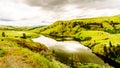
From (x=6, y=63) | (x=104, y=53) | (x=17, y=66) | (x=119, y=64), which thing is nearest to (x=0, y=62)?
(x=6, y=63)

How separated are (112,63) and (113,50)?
24204 mm

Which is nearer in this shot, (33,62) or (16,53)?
(33,62)

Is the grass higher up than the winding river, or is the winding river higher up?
the grass

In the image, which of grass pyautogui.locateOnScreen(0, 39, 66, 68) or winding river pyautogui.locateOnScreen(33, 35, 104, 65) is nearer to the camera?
grass pyautogui.locateOnScreen(0, 39, 66, 68)

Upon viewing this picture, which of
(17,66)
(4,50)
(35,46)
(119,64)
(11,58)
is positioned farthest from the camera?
(119,64)

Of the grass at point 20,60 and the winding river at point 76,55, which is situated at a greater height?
the grass at point 20,60

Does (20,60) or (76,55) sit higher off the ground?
(20,60)

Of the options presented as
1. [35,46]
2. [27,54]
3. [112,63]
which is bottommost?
[112,63]

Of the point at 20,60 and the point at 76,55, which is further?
the point at 76,55

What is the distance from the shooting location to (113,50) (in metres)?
135

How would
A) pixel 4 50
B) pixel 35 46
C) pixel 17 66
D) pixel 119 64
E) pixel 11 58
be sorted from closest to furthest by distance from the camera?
pixel 17 66
pixel 11 58
pixel 4 50
pixel 35 46
pixel 119 64

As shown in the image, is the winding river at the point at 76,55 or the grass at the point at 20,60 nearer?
the grass at the point at 20,60

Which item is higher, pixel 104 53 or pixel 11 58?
pixel 11 58

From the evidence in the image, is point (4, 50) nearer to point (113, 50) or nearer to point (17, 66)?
point (17, 66)
